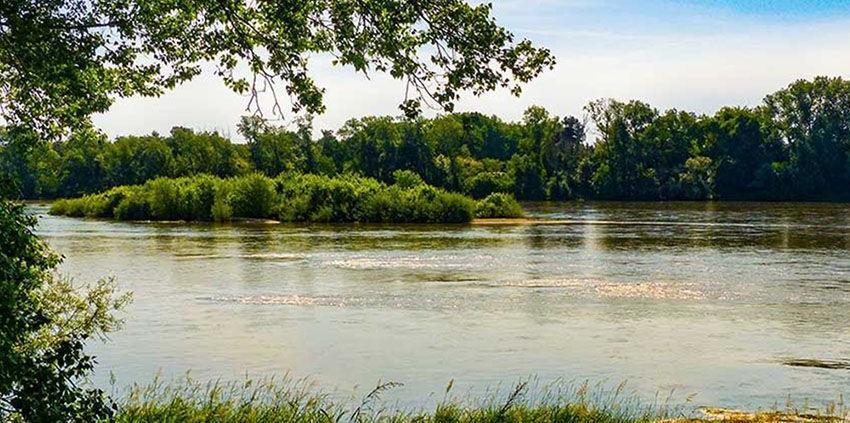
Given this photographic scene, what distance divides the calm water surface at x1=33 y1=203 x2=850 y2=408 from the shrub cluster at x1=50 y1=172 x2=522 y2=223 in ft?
77.3

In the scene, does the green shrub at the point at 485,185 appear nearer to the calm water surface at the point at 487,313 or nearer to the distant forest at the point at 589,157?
the distant forest at the point at 589,157

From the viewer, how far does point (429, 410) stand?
15.0 meters

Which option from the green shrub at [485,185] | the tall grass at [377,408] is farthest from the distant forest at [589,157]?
the tall grass at [377,408]

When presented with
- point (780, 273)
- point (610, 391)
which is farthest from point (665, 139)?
point (610, 391)

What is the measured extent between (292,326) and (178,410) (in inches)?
465

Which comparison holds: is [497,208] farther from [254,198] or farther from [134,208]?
[134,208]

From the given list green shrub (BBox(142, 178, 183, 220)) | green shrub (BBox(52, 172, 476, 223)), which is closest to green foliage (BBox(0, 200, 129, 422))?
green shrub (BBox(52, 172, 476, 223))

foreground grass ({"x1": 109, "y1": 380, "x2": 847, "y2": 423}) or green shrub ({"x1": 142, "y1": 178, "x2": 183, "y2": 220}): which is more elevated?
green shrub ({"x1": 142, "y1": 178, "x2": 183, "y2": 220})

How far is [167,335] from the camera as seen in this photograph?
2231 centimetres

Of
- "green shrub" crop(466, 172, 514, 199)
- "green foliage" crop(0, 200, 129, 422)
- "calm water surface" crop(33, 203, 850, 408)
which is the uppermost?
"green shrub" crop(466, 172, 514, 199)

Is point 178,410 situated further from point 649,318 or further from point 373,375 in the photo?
point 649,318

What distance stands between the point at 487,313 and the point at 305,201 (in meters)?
53.5

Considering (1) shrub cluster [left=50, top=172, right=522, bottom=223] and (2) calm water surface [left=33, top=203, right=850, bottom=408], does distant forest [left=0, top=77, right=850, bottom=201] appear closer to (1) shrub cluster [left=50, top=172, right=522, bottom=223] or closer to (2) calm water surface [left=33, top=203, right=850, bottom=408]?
(1) shrub cluster [left=50, top=172, right=522, bottom=223]

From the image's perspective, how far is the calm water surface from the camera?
18.2m
